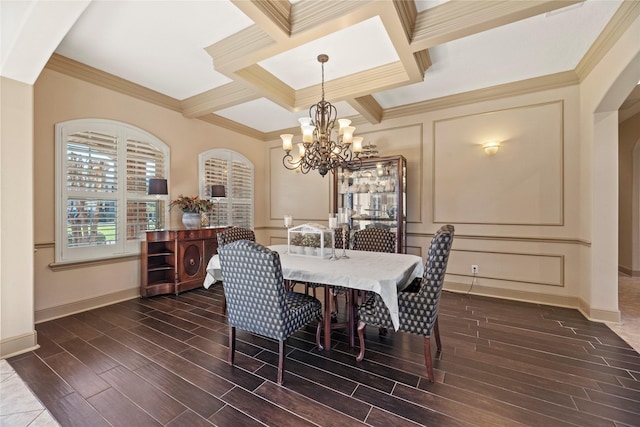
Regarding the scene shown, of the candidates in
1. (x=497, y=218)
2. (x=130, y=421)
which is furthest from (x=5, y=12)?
(x=497, y=218)

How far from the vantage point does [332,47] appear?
8.91ft

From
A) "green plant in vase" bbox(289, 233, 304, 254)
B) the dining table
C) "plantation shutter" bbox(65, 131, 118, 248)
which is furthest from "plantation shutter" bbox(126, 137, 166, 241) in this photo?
"green plant in vase" bbox(289, 233, 304, 254)

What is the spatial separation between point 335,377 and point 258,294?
0.82m

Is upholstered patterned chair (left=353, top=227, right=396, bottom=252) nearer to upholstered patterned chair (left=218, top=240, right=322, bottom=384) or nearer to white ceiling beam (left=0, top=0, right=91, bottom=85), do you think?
upholstered patterned chair (left=218, top=240, right=322, bottom=384)

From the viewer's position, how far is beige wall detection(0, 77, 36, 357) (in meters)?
2.26

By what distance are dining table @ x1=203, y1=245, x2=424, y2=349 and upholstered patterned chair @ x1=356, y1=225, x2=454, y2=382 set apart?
0.34 feet

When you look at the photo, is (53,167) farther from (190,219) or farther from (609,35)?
(609,35)

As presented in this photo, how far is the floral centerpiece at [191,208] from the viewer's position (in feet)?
13.4

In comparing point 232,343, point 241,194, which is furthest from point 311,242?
point 241,194

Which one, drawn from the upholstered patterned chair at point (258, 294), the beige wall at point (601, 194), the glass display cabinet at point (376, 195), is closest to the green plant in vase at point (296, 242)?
the upholstered patterned chair at point (258, 294)

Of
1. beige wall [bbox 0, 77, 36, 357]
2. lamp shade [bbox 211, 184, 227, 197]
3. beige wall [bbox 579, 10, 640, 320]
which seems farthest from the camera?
lamp shade [bbox 211, 184, 227, 197]

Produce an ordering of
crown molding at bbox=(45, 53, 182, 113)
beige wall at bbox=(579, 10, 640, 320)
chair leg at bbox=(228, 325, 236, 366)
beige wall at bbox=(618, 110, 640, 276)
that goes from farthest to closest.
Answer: beige wall at bbox=(618, 110, 640, 276) → crown molding at bbox=(45, 53, 182, 113) → beige wall at bbox=(579, 10, 640, 320) → chair leg at bbox=(228, 325, 236, 366)

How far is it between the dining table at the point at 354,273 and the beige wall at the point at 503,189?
5.69ft

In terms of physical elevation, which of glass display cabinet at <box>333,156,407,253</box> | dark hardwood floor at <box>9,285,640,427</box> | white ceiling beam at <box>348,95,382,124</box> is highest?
white ceiling beam at <box>348,95,382,124</box>
